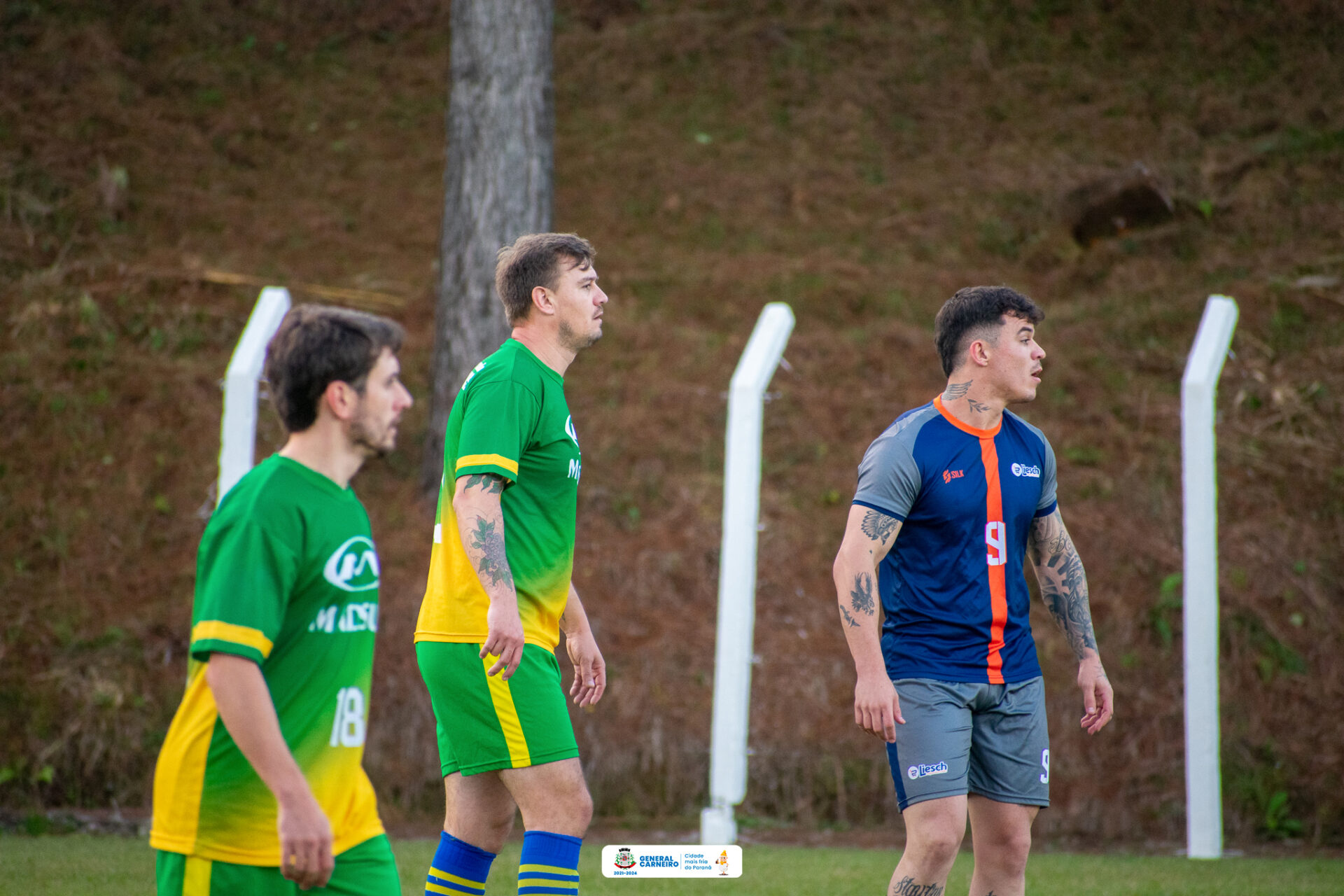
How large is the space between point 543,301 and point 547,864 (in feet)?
5.29

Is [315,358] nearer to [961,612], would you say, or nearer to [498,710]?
[498,710]

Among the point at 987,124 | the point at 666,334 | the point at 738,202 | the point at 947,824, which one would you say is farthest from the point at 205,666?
the point at 987,124

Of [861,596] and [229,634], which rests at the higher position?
[861,596]

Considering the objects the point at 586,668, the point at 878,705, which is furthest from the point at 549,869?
the point at 878,705

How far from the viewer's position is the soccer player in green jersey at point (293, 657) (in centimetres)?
220

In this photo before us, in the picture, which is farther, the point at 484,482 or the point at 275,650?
the point at 484,482

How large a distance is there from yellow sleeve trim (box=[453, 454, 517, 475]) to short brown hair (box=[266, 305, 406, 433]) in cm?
95

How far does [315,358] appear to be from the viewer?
7.83 feet

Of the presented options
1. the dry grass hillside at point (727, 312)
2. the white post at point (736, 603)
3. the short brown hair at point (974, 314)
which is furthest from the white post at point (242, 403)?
the short brown hair at point (974, 314)

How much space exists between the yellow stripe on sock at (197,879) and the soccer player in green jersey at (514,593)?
1.00m

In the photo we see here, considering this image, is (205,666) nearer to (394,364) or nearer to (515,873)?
(394,364)

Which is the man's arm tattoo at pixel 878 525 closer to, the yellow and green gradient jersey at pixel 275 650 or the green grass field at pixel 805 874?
the yellow and green gradient jersey at pixel 275 650

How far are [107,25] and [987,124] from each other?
33.4 feet

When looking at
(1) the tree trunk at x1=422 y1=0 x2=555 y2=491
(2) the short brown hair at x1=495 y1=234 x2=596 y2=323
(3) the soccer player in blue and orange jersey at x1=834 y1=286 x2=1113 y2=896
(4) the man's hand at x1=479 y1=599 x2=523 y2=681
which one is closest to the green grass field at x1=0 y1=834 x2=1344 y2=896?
(3) the soccer player in blue and orange jersey at x1=834 y1=286 x2=1113 y2=896
